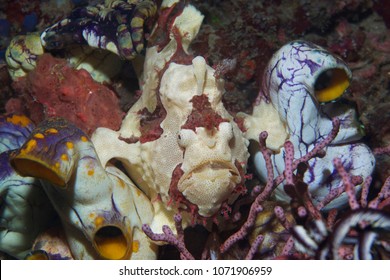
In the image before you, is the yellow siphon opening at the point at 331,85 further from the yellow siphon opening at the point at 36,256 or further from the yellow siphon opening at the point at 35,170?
the yellow siphon opening at the point at 36,256

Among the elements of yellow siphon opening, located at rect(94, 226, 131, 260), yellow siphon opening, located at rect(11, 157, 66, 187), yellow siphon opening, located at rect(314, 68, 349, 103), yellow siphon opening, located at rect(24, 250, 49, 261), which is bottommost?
yellow siphon opening, located at rect(94, 226, 131, 260)

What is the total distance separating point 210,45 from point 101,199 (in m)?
1.74

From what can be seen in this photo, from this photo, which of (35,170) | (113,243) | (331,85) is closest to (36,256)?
(113,243)

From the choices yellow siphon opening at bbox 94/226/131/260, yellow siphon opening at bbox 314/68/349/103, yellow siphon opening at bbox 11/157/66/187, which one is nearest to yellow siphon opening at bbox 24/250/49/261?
yellow siphon opening at bbox 94/226/131/260

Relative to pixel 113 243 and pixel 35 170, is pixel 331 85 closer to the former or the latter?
pixel 113 243

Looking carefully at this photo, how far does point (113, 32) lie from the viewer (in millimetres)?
3053

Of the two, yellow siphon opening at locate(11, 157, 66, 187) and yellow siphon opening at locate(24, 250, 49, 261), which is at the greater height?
yellow siphon opening at locate(11, 157, 66, 187)

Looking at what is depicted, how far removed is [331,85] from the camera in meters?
2.78

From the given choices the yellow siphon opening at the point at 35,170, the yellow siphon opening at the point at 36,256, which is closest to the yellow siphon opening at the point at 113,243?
the yellow siphon opening at the point at 36,256

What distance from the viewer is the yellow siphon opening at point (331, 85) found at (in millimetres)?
2730

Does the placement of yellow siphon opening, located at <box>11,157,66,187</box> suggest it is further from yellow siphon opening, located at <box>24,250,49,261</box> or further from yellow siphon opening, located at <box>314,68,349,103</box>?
yellow siphon opening, located at <box>314,68,349,103</box>

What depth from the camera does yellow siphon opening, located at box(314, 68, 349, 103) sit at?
2.73 meters

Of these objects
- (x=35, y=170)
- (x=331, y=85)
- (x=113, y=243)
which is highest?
(x=35, y=170)
